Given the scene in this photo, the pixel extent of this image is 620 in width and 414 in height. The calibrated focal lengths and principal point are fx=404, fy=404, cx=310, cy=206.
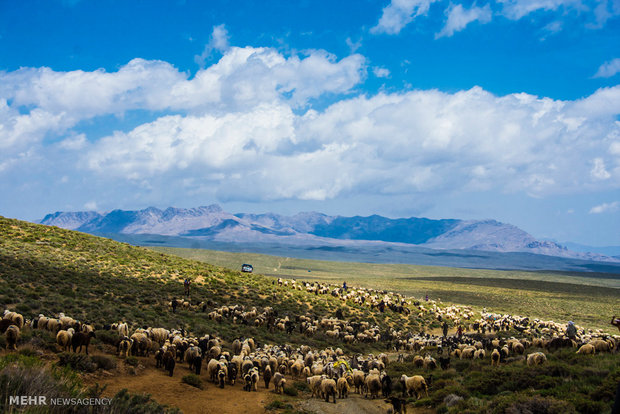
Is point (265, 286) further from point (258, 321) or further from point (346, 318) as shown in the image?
point (258, 321)

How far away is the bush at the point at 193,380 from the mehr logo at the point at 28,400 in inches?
288

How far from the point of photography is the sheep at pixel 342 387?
49.6 ft

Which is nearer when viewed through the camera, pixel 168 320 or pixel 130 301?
pixel 168 320

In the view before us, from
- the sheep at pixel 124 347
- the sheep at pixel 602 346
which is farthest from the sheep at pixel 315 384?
the sheep at pixel 602 346

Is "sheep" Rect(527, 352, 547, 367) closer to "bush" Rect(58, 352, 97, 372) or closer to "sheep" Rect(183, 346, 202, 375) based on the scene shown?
"sheep" Rect(183, 346, 202, 375)

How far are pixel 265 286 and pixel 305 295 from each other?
14.8 ft

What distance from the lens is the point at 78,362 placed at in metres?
12.9

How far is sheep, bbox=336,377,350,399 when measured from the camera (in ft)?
49.6

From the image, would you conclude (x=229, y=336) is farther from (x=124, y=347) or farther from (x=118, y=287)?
(x=118, y=287)

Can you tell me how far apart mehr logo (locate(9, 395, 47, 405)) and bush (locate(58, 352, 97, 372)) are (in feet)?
19.5


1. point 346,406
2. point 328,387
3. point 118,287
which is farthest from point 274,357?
point 118,287

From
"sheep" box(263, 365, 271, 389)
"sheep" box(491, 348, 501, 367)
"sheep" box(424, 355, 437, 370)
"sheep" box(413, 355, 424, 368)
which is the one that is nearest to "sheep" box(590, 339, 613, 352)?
"sheep" box(491, 348, 501, 367)

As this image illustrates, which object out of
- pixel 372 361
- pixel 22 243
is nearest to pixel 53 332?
pixel 372 361

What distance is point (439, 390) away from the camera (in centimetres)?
1452
